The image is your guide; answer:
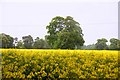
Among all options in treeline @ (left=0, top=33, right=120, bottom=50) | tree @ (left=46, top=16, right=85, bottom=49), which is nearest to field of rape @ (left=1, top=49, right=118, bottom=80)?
treeline @ (left=0, top=33, right=120, bottom=50)

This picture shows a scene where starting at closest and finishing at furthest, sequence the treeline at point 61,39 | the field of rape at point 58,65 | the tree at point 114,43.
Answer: the field of rape at point 58,65, the tree at point 114,43, the treeline at point 61,39

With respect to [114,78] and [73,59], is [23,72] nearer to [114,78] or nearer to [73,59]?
[73,59]

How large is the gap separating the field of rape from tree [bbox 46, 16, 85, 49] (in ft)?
27.0

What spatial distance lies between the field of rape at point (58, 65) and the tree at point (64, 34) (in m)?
8.23

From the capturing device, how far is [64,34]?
18000 mm

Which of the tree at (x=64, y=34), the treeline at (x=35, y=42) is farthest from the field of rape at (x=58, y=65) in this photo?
the tree at (x=64, y=34)

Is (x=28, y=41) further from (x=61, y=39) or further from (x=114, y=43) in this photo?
(x=114, y=43)

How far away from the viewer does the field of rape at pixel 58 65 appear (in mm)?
8414

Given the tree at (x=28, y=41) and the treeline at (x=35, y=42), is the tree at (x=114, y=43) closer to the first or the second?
the treeline at (x=35, y=42)

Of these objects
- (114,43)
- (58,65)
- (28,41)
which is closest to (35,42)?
(28,41)

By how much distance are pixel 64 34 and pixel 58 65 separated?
9378 mm

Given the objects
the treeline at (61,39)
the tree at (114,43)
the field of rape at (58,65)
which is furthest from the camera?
the treeline at (61,39)

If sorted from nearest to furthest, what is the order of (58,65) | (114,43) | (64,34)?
(58,65)
(114,43)
(64,34)

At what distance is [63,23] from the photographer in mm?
20188
